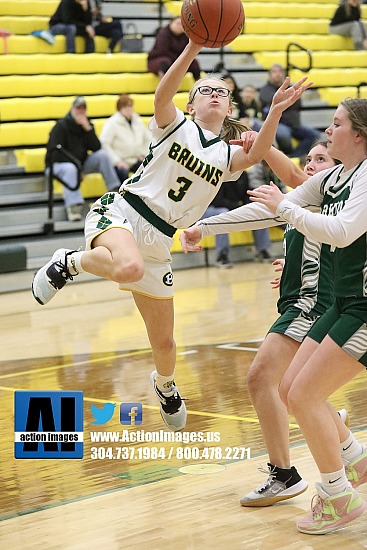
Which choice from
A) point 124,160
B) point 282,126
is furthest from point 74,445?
point 282,126

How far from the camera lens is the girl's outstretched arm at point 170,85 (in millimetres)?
4879

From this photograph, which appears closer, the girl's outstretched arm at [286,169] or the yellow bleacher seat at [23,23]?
the girl's outstretched arm at [286,169]

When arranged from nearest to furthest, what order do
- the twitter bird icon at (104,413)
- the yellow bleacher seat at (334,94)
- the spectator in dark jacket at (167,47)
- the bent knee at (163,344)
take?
the bent knee at (163,344) → the twitter bird icon at (104,413) → the spectator in dark jacket at (167,47) → the yellow bleacher seat at (334,94)

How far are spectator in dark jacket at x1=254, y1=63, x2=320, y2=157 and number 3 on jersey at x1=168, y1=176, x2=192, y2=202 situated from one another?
980 centimetres

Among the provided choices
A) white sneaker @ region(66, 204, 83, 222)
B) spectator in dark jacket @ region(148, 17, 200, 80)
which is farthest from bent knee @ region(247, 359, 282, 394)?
spectator in dark jacket @ region(148, 17, 200, 80)

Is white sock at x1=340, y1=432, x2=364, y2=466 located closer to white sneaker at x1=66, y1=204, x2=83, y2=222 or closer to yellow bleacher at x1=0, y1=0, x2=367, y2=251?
yellow bleacher at x1=0, y1=0, x2=367, y2=251

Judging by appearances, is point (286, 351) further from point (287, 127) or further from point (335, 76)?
point (335, 76)

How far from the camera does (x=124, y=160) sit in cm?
1345

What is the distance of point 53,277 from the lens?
5.34 meters

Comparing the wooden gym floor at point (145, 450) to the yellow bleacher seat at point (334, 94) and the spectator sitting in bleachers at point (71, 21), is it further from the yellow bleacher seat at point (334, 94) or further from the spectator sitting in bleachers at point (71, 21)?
the yellow bleacher seat at point (334, 94)

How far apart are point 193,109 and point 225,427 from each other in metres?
1.84

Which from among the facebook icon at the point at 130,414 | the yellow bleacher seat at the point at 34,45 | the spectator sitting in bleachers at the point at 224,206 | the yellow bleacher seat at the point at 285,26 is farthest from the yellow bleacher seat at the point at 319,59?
the facebook icon at the point at 130,414

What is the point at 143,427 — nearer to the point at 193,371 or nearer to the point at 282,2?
the point at 193,371

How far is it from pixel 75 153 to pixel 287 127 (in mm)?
3816
